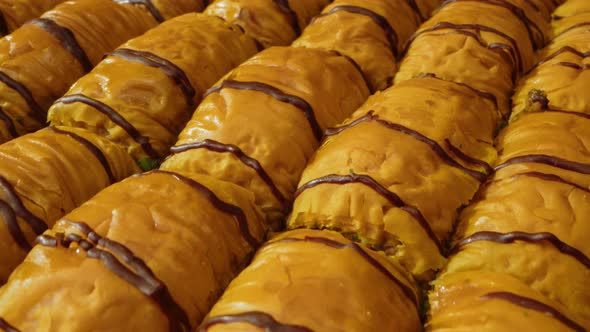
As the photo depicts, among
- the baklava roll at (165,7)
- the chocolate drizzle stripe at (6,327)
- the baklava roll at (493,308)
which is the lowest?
the baklava roll at (493,308)

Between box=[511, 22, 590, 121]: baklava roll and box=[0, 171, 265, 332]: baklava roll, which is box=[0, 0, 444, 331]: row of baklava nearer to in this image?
box=[0, 171, 265, 332]: baklava roll

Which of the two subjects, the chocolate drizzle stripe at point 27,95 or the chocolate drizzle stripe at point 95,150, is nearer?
the chocolate drizzle stripe at point 95,150

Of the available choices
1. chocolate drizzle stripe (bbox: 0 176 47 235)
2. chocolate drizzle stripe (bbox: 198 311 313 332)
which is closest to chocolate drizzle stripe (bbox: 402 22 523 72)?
chocolate drizzle stripe (bbox: 198 311 313 332)

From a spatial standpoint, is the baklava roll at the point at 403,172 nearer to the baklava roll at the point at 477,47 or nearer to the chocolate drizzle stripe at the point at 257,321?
the baklava roll at the point at 477,47

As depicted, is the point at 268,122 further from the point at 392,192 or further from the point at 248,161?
the point at 392,192

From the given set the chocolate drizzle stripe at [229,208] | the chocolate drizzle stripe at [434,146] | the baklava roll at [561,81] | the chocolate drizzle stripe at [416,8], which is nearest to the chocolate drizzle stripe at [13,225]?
the chocolate drizzle stripe at [229,208]
